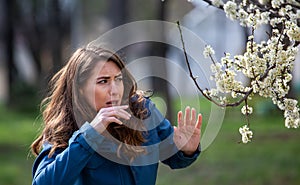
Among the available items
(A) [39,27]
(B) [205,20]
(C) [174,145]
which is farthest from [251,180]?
(B) [205,20]

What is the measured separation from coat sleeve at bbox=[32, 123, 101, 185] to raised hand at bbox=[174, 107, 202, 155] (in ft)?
1.70

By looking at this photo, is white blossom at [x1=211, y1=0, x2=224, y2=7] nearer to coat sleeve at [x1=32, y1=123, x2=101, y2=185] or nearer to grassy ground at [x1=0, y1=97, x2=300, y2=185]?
coat sleeve at [x1=32, y1=123, x2=101, y2=185]

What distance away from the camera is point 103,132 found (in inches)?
118

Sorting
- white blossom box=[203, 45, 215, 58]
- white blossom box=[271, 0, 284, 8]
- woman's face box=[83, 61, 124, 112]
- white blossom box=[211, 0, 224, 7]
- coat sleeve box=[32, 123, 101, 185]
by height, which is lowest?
coat sleeve box=[32, 123, 101, 185]

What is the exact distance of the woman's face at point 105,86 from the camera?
3.07 m

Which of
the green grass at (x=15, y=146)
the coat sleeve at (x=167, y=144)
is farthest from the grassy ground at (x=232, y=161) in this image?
the coat sleeve at (x=167, y=144)

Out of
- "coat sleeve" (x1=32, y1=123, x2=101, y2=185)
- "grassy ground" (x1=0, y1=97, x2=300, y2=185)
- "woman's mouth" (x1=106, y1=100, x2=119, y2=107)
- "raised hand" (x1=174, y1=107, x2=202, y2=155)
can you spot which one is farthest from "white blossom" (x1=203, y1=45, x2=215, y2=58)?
"grassy ground" (x1=0, y1=97, x2=300, y2=185)

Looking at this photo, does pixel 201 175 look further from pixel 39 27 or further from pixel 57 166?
pixel 39 27

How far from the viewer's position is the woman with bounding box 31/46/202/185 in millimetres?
2980

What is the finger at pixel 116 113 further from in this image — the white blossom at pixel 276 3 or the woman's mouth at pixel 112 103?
the white blossom at pixel 276 3

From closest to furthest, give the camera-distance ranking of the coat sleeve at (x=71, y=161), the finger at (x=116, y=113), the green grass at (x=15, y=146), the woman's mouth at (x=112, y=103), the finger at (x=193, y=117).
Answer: the finger at (x=116, y=113)
the coat sleeve at (x=71, y=161)
the woman's mouth at (x=112, y=103)
the finger at (x=193, y=117)
the green grass at (x=15, y=146)

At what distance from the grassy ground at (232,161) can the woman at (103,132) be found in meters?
5.98

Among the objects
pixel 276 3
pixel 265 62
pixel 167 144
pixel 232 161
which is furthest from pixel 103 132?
pixel 232 161

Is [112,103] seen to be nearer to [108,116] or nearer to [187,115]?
[108,116]
